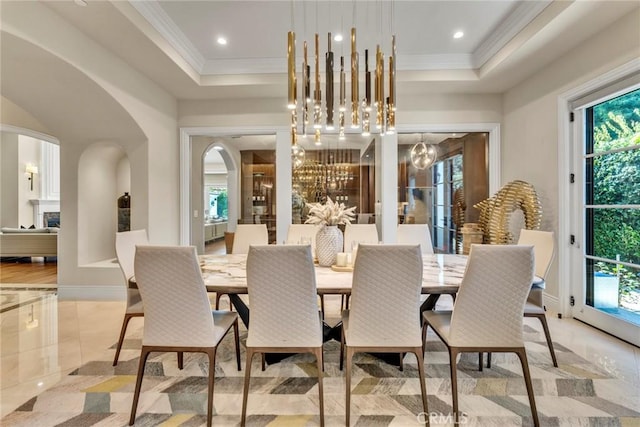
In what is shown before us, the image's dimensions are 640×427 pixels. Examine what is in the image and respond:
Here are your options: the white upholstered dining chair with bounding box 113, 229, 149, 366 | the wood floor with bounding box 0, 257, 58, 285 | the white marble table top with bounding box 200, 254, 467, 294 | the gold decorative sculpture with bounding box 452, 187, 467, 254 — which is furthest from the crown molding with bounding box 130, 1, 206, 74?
the gold decorative sculpture with bounding box 452, 187, 467, 254

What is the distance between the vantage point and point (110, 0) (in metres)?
2.38

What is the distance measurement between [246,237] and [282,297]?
1.87 meters

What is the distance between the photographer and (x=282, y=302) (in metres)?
1.58

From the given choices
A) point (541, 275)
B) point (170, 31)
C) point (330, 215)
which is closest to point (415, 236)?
point (541, 275)

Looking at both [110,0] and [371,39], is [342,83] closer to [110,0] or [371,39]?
[371,39]

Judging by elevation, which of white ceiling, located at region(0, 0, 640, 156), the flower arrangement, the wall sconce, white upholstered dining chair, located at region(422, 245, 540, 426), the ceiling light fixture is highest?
white ceiling, located at region(0, 0, 640, 156)

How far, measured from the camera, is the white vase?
2379 mm

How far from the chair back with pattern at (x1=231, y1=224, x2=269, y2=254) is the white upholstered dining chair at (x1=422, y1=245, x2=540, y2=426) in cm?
222

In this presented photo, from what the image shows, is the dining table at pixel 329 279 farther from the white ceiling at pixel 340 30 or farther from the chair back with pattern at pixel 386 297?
the white ceiling at pixel 340 30

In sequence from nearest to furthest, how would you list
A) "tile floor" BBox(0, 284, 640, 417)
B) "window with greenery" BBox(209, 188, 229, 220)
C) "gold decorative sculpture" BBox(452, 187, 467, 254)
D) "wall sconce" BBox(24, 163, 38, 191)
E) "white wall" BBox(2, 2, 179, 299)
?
1. "tile floor" BBox(0, 284, 640, 417)
2. "white wall" BBox(2, 2, 179, 299)
3. "gold decorative sculpture" BBox(452, 187, 467, 254)
4. "window with greenery" BBox(209, 188, 229, 220)
5. "wall sconce" BBox(24, 163, 38, 191)

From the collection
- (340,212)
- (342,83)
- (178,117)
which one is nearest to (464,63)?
(342,83)

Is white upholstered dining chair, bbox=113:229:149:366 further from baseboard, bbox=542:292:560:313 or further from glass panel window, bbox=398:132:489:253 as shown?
baseboard, bbox=542:292:560:313

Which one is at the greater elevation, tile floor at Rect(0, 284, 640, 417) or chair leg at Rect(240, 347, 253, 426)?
chair leg at Rect(240, 347, 253, 426)

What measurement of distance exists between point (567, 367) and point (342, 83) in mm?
2732
